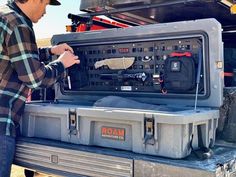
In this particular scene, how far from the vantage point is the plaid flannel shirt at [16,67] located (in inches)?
94.7

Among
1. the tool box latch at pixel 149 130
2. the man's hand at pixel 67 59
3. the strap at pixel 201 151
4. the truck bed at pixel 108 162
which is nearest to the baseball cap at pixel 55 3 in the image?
the man's hand at pixel 67 59

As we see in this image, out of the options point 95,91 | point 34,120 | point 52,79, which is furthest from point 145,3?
point 34,120

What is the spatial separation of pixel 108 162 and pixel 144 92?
753mm

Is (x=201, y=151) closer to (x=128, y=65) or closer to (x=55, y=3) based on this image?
(x=128, y=65)

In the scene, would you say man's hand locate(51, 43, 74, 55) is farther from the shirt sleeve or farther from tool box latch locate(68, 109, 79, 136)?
tool box latch locate(68, 109, 79, 136)

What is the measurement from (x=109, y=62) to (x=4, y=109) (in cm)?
89

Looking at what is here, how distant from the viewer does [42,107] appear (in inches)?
106

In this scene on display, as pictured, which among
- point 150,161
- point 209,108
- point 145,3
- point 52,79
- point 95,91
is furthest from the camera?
point 145,3

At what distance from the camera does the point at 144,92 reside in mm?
2764

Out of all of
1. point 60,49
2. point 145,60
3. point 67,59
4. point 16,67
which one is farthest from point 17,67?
point 145,60

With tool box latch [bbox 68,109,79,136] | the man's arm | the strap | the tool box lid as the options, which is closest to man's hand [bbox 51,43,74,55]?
the tool box lid

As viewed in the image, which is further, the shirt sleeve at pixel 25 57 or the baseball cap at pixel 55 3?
the baseball cap at pixel 55 3

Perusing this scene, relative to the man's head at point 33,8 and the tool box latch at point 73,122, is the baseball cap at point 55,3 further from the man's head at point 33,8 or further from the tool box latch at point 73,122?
the tool box latch at point 73,122

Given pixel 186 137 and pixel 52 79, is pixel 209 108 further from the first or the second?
pixel 52 79
